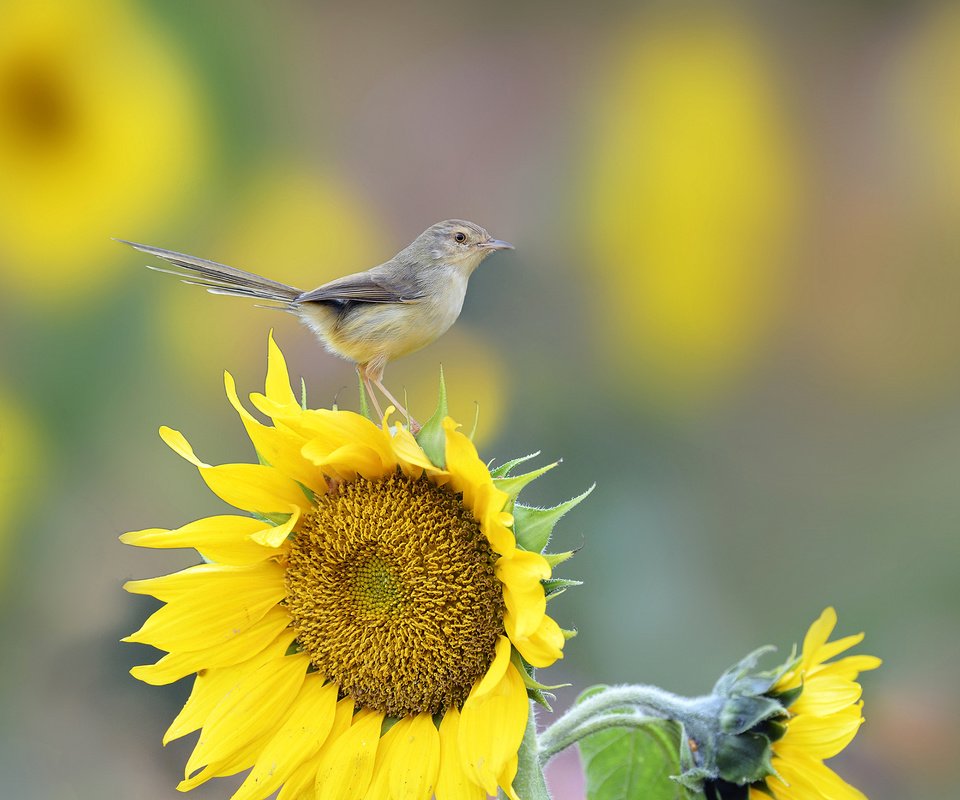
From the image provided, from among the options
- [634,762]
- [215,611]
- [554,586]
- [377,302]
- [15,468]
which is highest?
[377,302]

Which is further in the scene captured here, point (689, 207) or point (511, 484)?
point (689, 207)

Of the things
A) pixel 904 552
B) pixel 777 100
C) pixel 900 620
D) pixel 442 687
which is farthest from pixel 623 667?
pixel 777 100

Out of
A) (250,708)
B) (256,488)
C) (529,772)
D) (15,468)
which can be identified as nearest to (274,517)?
(256,488)

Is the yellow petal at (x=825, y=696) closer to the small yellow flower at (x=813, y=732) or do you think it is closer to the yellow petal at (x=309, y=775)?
the small yellow flower at (x=813, y=732)

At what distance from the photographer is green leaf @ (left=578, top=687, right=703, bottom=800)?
2.60ft

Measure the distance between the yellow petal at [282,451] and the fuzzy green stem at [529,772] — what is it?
0.67 ft

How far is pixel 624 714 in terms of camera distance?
0.74 metres

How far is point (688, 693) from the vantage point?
65.6 inches

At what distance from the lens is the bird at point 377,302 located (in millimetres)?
713

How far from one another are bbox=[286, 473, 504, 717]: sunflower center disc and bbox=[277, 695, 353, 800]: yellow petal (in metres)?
0.02

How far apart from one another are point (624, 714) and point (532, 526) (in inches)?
7.6

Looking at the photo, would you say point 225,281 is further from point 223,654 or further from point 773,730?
point 773,730

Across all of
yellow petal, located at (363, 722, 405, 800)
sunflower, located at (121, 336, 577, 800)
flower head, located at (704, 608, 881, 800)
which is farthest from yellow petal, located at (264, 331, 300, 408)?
flower head, located at (704, 608, 881, 800)

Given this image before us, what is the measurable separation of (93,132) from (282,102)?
0.43 meters
